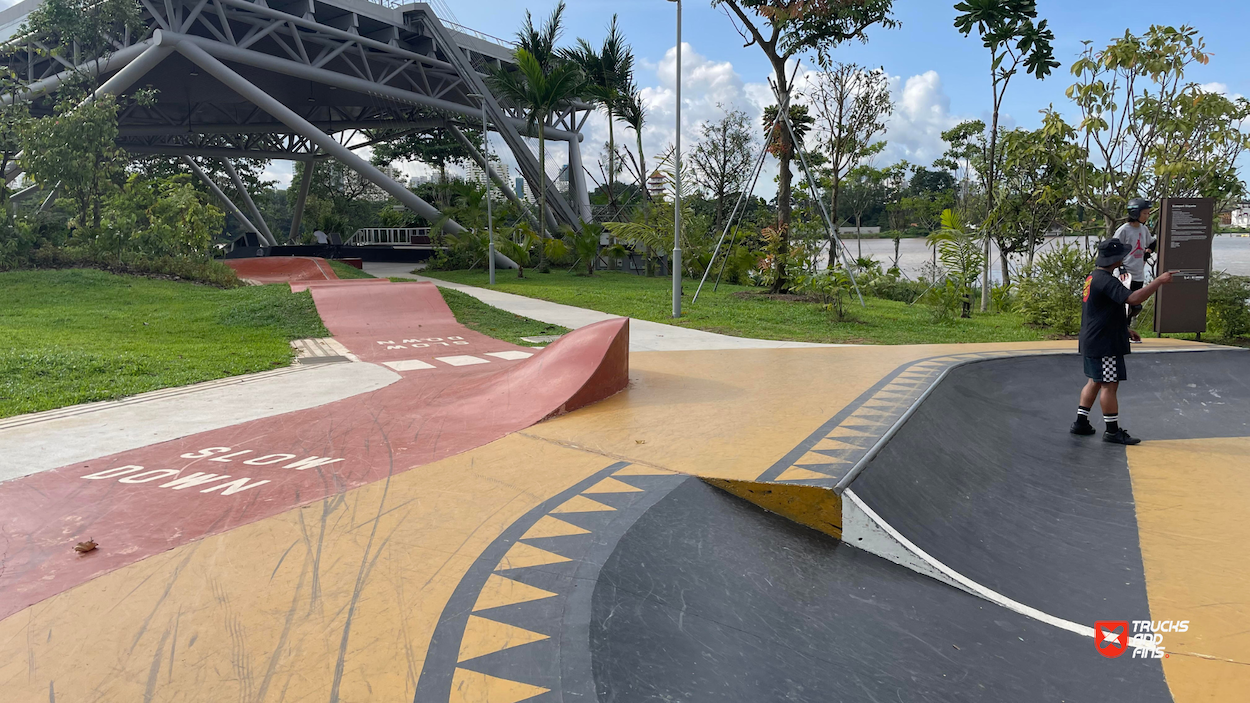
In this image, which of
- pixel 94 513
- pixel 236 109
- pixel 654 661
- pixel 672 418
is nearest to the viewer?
pixel 654 661

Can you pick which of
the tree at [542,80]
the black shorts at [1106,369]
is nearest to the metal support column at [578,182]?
the tree at [542,80]

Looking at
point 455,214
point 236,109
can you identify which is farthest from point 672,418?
point 236,109

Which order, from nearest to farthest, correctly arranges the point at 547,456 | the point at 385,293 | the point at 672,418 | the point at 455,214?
the point at 547,456 < the point at 672,418 < the point at 385,293 < the point at 455,214

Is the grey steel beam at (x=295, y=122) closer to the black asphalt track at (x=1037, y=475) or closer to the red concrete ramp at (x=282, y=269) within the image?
the red concrete ramp at (x=282, y=269)

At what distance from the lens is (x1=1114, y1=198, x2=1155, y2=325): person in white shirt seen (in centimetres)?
822

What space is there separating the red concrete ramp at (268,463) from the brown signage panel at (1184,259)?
853cm

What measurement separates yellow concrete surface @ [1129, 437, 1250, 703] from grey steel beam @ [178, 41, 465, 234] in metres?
26.7

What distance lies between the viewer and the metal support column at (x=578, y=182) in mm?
36625

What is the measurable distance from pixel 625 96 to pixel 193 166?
36027 millimetres

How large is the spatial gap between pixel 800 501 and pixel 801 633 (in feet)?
3.65

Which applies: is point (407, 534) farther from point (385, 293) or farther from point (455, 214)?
point (455, 214)

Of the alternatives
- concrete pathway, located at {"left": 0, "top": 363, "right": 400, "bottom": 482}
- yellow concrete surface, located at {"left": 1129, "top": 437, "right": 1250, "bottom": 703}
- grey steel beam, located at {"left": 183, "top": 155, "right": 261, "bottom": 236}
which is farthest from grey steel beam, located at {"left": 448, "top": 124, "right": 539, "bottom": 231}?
yellow concrete surface, located at {"left": 1129, "top": 437, "right": 1250, "bottom": 703}

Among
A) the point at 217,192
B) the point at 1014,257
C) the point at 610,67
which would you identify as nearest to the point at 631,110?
the point at 610,67

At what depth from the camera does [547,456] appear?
4.79m
